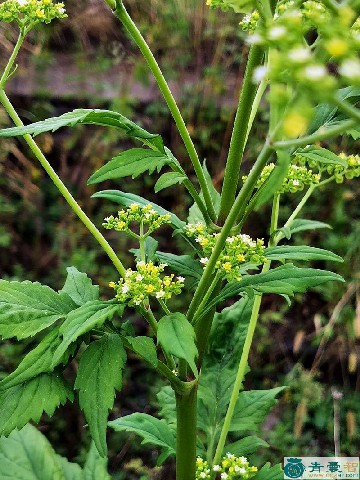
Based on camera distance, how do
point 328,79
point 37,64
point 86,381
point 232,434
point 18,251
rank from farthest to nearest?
1. point 37,64
2. point 18,251
3. point 232,434
4. point 86,381
5. point 328,79

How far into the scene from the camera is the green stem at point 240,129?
3.47 ft

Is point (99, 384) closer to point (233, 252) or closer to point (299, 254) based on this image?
point (233, 252)

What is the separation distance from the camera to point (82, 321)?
3.47ft

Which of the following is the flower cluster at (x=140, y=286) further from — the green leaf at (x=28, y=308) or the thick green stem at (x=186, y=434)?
the thick green stem at (x=186, y=434)

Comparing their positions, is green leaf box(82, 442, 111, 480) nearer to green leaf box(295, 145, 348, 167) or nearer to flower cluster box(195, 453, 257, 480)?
flower cluster box(195, 453, 257, 480)

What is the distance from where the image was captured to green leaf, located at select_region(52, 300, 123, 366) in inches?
40.2

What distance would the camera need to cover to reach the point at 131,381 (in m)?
3.20

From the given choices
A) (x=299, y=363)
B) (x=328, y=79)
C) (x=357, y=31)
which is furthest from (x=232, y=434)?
(x=328, y=79)

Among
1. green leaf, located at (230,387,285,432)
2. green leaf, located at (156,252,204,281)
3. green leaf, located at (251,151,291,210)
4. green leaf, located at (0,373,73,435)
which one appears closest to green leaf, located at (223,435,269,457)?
green leaf, located at (230,387,285,432)

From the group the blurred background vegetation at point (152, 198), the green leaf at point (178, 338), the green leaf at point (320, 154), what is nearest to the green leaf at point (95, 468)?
the blurred background vegetation at point (152, 198)

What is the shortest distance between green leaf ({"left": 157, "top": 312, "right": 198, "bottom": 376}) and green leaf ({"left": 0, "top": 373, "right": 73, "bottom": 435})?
0.24 metres

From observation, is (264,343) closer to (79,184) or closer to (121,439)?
(121,439)

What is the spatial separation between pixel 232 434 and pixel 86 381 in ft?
6.47

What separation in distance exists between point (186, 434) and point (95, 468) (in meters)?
0.76
